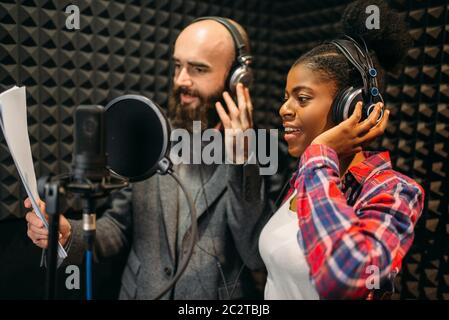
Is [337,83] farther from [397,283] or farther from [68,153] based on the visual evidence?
[68,153]

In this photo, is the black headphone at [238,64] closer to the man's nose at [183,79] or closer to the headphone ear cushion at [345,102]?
the man's nose at [183,79]

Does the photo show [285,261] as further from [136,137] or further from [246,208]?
[136,137]

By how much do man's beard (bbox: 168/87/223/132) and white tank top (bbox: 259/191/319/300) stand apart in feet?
1.41

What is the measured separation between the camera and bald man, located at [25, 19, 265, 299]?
1271mm

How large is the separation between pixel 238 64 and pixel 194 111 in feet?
0.67

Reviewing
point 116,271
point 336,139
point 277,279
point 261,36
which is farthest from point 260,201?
point 261,36

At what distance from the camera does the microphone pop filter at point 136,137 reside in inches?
32.8

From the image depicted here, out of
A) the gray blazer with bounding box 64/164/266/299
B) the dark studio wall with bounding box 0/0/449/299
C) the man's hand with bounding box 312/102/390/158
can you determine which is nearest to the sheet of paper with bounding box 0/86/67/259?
the gray blazer with bounding box 64/164/266/299

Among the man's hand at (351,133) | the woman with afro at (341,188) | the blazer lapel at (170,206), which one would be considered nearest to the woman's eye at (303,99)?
the woman with afro at (341,188)

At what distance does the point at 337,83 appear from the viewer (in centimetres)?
101

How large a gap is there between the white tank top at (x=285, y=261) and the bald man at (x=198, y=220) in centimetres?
17

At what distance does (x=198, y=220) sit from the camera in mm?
1284
